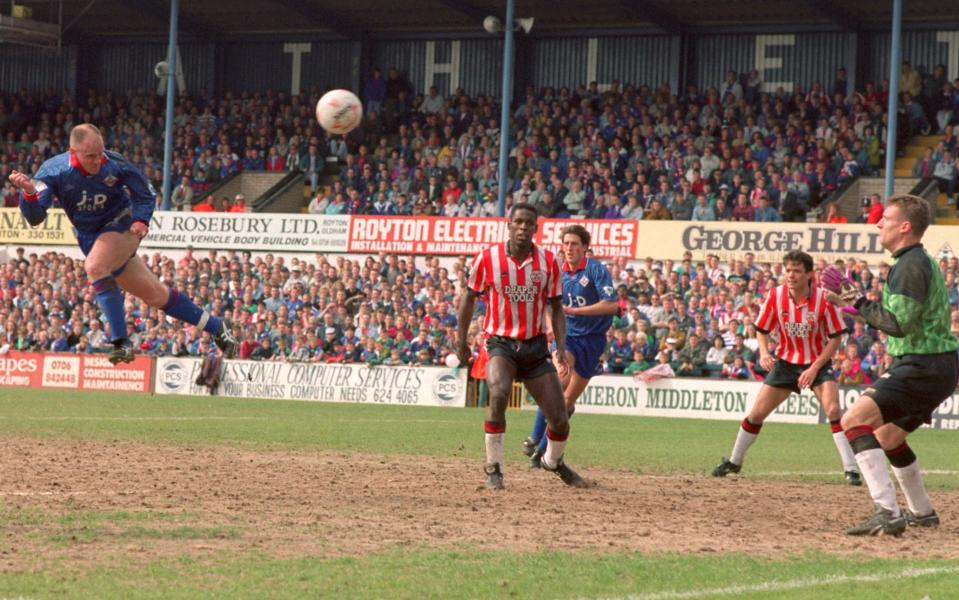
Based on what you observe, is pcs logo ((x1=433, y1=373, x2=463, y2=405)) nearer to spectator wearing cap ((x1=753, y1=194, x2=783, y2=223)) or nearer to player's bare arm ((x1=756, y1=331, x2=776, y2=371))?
spectator wearing cap ((x1=753, y1=194, x2=783, y2=223))

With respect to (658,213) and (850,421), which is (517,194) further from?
(850,421)

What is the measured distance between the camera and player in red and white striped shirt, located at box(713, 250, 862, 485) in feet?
45.0

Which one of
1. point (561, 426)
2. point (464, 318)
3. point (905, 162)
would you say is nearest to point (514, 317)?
point (464, 318)

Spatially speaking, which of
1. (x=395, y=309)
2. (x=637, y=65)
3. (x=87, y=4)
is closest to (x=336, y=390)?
(x=395, y=309)

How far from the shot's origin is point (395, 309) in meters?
31.2

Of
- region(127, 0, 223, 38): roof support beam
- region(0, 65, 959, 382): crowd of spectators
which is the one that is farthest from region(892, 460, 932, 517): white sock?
region(127, 0, 223, 38): roof support beam

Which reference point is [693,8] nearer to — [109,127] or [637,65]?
[637,65]

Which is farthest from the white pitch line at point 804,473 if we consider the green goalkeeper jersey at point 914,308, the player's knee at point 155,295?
the player's knee at point 155,295

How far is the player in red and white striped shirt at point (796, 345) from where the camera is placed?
45.0 feet

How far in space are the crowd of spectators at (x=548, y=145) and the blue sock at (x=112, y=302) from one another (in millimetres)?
20413

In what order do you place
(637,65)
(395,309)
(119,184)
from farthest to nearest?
(637,65) → (395,309) → (119,184)

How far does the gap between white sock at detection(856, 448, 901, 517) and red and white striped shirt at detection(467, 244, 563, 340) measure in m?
3.23

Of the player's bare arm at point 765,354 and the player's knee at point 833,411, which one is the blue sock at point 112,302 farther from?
the player's knee at point 833,411

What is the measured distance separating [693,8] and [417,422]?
71.6 ft
